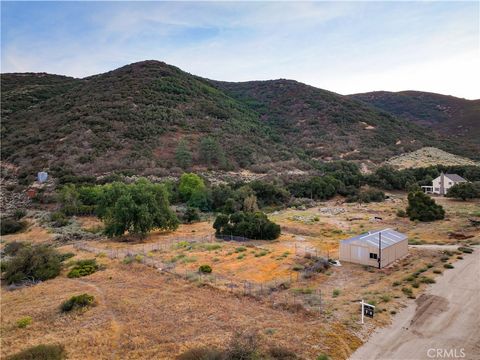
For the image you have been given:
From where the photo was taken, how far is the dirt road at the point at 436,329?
13438 mm

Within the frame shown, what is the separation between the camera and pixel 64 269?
2497 centimetres

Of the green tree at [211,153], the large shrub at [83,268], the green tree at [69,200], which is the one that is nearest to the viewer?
the large shrub at [83,268]

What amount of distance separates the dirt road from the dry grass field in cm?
60

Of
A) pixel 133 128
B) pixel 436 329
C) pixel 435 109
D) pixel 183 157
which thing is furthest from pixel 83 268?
pixel 435 109

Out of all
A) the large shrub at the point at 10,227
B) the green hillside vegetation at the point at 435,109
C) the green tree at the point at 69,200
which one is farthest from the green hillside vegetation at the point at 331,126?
the large shrub at the point at 10,227

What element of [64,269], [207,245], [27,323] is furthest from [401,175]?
[27,323]

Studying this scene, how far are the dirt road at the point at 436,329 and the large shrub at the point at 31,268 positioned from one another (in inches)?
778

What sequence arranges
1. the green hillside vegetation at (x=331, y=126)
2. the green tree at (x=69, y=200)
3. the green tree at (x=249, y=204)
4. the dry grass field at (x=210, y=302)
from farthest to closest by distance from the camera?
the green hillside vegetation at (x=331, y=126), the green tree at (x=69, y=200), the green tree at (x=249, y=204), the dry grass field at (x=210, y=302)

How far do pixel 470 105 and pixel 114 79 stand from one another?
15105 cm

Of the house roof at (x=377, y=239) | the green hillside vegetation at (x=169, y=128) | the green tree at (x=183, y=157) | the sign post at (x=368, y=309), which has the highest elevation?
the green hillside vegetation at (x=169, y=128)

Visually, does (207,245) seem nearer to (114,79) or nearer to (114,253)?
(114,253)

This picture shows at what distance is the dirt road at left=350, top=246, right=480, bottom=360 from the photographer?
13.4m

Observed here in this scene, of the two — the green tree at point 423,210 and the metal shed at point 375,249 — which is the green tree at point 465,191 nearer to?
the green tree at point 423,210

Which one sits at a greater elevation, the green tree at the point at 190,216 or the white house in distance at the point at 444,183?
the white house in distance at the point at 444,183
